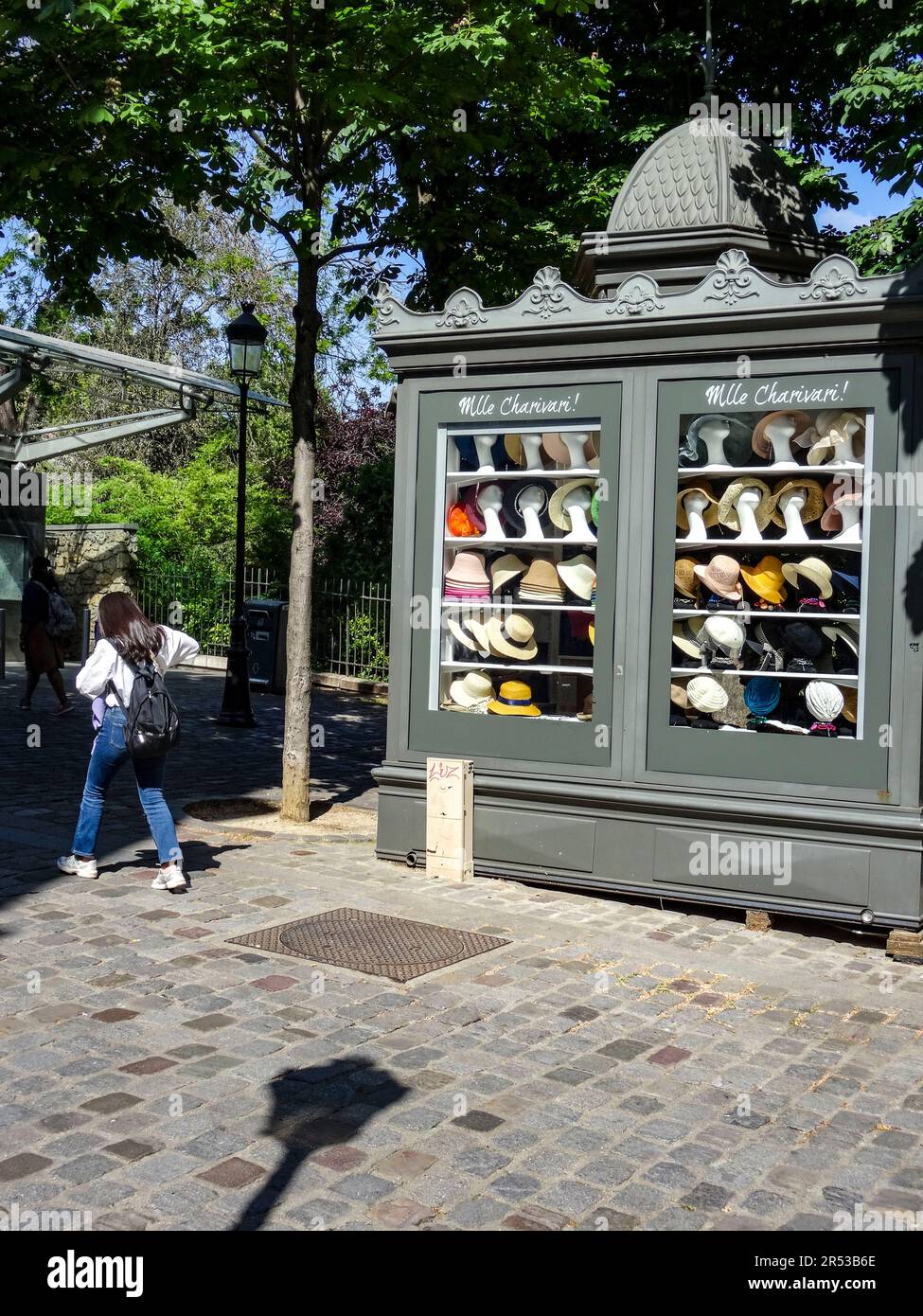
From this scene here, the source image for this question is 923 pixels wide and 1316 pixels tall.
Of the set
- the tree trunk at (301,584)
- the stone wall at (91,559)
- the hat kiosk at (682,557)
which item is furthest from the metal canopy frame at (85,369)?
the hat kiosk at (682,557)

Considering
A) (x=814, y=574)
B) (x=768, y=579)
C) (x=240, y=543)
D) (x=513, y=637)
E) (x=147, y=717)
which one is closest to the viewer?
(x=147, y=717)

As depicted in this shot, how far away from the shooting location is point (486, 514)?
8680 millimetres

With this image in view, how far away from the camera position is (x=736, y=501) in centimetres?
788

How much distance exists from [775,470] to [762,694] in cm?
134

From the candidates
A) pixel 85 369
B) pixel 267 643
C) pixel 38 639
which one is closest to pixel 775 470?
pixel 38 639

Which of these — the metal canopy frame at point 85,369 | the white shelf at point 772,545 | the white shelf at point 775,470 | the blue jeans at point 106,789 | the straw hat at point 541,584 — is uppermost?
the metal canopy frame at point 85,369

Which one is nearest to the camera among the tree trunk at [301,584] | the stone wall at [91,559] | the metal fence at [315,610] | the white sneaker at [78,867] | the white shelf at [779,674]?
the white shelf at [779,674]

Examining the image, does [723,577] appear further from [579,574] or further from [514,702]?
[514,702]

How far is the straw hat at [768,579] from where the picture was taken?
25.6 feet

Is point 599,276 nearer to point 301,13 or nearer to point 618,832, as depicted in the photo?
point 301,13

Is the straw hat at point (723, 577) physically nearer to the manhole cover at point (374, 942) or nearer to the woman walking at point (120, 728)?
the manhole cover at point (374, 942)

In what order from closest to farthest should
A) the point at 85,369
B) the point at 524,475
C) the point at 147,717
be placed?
the point at 147,717
the point at 524,475
the point at 85,369

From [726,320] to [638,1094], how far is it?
14.9ft

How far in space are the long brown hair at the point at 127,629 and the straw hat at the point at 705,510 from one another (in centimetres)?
324
